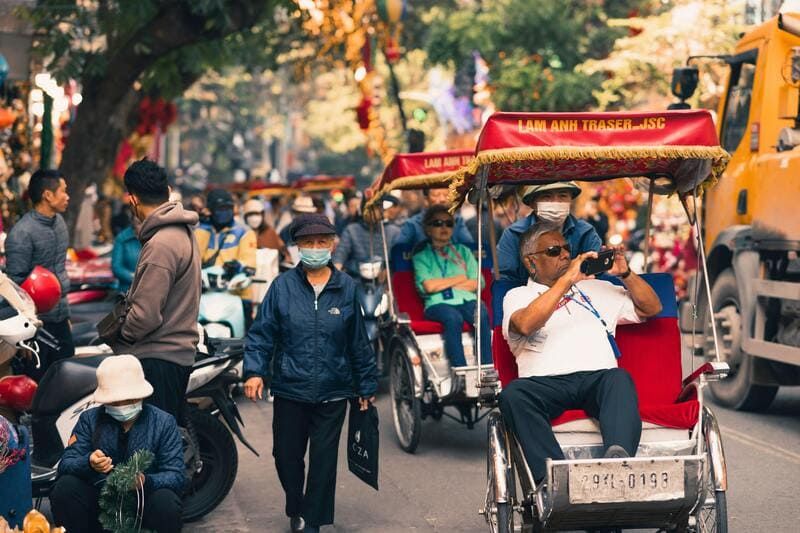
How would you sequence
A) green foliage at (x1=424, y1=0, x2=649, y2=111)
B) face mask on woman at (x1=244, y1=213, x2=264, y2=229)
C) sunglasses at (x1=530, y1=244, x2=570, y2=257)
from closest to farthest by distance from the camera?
sunglasses at (x1=530, y1=244, x2=570, y2=257) < face mask on woman at (x1=244, y1=213, x2=264, y2=229) < green foliage at (x1=424, y1=0, x2=649, y2=111)

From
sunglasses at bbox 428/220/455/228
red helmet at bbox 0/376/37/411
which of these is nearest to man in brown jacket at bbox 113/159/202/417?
red helmet at bbox 0/376/37/411

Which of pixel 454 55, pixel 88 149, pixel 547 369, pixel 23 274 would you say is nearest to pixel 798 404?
pixel 547 369

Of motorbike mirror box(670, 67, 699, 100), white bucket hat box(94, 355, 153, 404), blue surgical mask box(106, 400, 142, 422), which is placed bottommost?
blue surgical mask box(106, 400, 142, 422)

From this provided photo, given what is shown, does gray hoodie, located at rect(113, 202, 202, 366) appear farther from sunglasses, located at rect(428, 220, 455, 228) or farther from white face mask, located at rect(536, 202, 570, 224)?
sunglasses, located at rect(428, 220, 455, 228)

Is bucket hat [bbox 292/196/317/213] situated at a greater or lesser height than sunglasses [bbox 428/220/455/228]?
lesser

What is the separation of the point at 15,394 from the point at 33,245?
182cm

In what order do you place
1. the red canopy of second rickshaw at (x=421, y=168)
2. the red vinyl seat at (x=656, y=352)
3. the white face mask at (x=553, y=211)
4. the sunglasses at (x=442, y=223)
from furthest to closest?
1. the sunglasses at (x=442, y=223)
2. the red canopy of second rickshaw at (x=421, y=168)
3. the white face mask at (x=553, y=211)
4. the red vinyl seat at (x=656, y=352)

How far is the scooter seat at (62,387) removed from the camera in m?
6.81

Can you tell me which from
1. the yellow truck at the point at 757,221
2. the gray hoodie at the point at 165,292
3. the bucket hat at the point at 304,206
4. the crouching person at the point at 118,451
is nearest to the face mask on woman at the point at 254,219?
the bucket hat at the point at 304,206

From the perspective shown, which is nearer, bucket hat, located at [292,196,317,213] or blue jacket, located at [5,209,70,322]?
blue jacket, located at [5,209,70,322]

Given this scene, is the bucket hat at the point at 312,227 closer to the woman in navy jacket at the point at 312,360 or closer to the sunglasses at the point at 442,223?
the woman in navy jacket at the point at 312,360

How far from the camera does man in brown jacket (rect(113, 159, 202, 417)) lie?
641 centimetres

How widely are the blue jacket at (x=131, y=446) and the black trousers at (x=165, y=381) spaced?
660mm

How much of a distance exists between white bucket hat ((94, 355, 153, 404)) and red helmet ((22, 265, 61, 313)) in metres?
1.59
